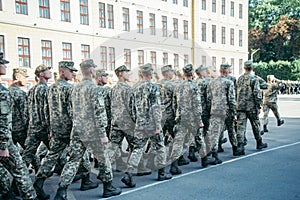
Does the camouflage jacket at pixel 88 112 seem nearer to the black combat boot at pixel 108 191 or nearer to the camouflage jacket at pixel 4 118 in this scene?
the black combat boot at pixel 108 191

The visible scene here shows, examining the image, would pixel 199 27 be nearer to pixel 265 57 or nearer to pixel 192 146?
pixel 265 57

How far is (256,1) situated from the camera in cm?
5753

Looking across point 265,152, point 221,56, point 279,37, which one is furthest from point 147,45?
point 279,37

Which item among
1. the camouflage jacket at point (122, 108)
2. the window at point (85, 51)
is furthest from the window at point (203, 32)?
the camouflage jacket at point (122, 108)

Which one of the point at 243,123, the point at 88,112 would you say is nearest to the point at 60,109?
the point at 88,112

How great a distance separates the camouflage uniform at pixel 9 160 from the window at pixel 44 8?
21.3m

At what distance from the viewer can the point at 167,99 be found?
7211mm

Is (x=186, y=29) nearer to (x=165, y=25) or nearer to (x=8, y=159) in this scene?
(x=165, y=25)

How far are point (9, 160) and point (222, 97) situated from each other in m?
4.40

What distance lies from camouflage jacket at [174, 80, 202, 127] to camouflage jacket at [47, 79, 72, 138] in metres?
2.36

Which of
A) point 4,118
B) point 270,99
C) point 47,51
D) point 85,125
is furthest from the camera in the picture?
point 47,51

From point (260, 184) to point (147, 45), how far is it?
21493mm

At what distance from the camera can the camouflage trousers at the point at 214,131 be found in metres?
6.99

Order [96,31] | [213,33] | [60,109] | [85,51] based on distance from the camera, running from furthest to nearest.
Result: 1. [213,33]
2. [85,51]
3. [96,31]
4. [60,109]
